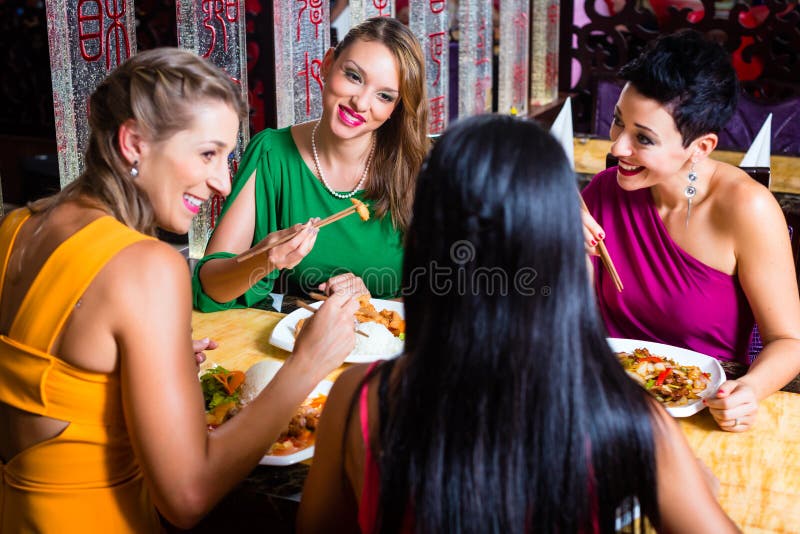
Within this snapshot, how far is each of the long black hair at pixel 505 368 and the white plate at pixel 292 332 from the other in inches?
29.3

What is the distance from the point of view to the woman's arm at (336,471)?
1.20 metres

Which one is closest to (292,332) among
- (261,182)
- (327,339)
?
(327,339)

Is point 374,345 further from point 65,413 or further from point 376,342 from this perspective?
point 65,413

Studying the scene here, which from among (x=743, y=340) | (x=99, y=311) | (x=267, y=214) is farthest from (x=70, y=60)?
(x=743, y=340)

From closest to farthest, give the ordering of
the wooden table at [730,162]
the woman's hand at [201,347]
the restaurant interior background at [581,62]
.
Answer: the woman's hand at [201,347] < the wooden table at [730,162] < the restaurant interior background at [581,62]

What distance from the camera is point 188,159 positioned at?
1.44 metres

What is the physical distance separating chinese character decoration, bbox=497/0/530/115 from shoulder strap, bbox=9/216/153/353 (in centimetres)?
368

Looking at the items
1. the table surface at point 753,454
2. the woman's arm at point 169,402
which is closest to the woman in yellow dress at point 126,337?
the woman's arm at point 169,402

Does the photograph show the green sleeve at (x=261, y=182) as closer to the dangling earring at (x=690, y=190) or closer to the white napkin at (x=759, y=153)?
the dangling earring at (x=690, y=190)

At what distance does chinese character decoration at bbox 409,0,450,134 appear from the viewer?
3.68 meters

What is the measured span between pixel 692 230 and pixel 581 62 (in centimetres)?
350

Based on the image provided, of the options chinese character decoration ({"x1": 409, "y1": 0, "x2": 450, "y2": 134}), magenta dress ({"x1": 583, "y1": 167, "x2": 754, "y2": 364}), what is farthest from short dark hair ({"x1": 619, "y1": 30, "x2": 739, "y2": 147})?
chinese character decoration ({"x1": 409, "y1": 0, "x2": 450, "y2": 134})

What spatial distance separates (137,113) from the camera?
4.58 ft

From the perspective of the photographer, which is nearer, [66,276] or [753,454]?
[66,276]
